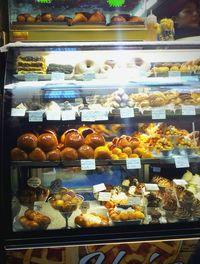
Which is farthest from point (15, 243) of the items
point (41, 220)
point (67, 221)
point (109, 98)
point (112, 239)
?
point (109, 98)

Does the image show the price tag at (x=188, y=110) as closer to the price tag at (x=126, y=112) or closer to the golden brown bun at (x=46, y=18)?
the price tag at (x=126, y=112)

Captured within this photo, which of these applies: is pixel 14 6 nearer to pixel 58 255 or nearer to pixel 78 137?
pixel 78 137

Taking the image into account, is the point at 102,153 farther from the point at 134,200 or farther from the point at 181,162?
the point at 181,162

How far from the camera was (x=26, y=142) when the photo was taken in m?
2.69

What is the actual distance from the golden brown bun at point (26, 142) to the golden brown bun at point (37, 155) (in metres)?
0.04

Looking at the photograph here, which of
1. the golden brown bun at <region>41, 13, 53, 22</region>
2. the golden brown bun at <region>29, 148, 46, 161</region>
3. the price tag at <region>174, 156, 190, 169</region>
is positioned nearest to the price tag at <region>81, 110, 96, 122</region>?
the golden brown bun at <region>29, 148, 46, 161</region>

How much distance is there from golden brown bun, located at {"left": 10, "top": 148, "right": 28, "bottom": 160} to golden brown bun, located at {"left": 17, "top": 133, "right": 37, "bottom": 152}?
43 mm

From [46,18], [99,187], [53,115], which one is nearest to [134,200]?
[99,187]

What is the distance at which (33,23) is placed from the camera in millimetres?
2838

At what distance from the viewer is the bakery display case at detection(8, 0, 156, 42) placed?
2.83 meters

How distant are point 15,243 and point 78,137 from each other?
0.91m

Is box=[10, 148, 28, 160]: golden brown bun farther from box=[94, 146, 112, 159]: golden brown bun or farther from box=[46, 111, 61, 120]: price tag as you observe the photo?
box=[94, 146, 112, 159]: golden brown bun

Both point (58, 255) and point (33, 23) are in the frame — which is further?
point (33, 23)

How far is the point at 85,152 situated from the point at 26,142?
447 mm
